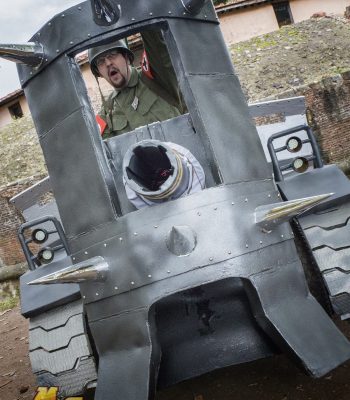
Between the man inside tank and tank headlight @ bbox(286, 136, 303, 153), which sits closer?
tank headlight @ bbox(286, 136, 303, 153)

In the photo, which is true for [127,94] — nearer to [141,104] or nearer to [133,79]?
[133,79]

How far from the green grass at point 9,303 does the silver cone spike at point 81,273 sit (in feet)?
28.7

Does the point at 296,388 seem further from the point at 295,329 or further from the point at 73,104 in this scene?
the point at 73,104

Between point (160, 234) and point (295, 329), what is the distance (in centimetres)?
83

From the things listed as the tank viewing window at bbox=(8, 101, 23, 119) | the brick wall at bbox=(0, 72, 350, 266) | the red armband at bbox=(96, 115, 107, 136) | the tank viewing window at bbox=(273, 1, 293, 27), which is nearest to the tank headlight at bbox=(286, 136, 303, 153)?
the red armband at bbox=(96, 115, 107, 136)

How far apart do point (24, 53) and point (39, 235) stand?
155 cm

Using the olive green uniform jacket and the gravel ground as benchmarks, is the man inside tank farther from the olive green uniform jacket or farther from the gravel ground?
the gravel ground

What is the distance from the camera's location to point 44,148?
8.39 feet

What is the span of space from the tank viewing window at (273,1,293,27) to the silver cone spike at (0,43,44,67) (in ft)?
71.8

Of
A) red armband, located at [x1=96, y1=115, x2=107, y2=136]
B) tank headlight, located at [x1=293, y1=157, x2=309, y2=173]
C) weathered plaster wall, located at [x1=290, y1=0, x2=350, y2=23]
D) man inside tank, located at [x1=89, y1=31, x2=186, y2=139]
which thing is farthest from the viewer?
weathered plaster wall, located at [x1=290, y1=0, x2=350, y2=23]

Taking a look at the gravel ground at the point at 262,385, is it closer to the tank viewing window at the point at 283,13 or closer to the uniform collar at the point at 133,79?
the uniform collar at the point at 133,79

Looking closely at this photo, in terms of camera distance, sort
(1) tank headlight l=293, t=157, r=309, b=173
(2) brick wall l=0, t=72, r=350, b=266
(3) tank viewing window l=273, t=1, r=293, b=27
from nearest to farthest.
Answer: (1) tank headlight l=293, t=157, r=309, b=173, (2) brick wall l=0, t=72, r=350, b=266, (3) tank viewing window l=273, t=1, r=293, b=27

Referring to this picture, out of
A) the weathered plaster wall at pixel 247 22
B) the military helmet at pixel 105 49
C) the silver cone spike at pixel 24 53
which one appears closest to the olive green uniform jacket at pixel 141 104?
the military helmet at pixel 105 49

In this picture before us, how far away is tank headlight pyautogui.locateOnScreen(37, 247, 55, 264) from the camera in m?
3.35
